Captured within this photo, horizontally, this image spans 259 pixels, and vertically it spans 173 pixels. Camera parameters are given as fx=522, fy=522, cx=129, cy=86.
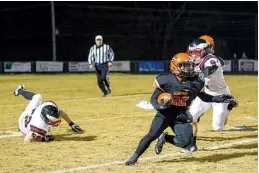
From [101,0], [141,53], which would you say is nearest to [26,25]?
[101,0]

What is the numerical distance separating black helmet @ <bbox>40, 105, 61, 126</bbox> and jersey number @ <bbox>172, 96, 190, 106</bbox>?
7.25 feet

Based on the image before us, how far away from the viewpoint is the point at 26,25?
42.4 meters

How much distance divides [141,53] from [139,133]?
113ft

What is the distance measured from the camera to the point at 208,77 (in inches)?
338

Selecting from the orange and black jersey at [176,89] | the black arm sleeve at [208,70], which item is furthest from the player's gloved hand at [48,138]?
the black arm sleeve at [208,70]

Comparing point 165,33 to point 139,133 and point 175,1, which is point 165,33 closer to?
point 175,1

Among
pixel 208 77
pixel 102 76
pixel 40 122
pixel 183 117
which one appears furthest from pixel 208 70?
pixel 102 76

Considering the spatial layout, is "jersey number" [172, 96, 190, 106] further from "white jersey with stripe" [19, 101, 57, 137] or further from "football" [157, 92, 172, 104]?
"white jersey with stripe" [19, 101, 57, 137]

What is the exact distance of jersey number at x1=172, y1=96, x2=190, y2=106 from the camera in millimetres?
6717

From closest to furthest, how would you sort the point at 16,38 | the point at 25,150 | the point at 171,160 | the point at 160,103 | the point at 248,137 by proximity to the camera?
1. the point at 160,103
2. the point at 171,160
3. the point at 25,150
4. the point at 248,137
5. the point at 16,38

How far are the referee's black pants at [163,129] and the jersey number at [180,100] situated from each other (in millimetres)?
179

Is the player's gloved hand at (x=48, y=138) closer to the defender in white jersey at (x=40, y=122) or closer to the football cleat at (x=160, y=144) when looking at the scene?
the defender in white jersey at (x=40, y=122)

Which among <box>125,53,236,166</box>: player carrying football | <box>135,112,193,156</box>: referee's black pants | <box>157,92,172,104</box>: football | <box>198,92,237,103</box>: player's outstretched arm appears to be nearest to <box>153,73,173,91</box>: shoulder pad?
<box>125,53,236,166</box>: player carrying football

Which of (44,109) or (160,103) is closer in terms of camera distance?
(160,103)
